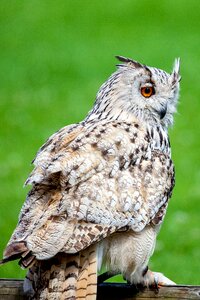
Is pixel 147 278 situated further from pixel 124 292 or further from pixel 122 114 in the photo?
pixel 122 114

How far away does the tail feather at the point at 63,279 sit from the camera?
19.7ft

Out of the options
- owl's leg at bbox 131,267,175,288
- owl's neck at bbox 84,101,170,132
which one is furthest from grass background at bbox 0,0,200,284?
owl's leg at bbox 131,267,175,288

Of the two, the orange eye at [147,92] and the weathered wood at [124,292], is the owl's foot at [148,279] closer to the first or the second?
the weathered wood at [124,292]

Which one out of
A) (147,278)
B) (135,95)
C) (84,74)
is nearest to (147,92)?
(135,95)

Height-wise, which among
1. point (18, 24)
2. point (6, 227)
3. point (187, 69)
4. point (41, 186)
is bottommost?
point (41, 186)

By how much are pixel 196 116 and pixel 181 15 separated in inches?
313

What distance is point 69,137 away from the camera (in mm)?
6723

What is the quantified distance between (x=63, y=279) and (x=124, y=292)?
13.1 inches

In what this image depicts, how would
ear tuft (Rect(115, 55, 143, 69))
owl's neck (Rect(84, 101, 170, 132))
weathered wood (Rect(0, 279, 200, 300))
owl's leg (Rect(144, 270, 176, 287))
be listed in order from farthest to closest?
ear tuft (Rect(115, 55, 143, 69)) → owl's neck (Rect(84, 101, 170, 132)) → owl's leg (Rect(144, 270, 176, 287)) → weathered wood (Rect(0, 279, 200, 300))

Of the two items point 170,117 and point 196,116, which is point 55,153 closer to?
point 170,117

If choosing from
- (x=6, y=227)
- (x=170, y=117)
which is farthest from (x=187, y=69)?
(x=170, y=117)

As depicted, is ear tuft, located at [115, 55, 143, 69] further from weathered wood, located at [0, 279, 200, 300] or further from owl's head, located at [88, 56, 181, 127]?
weathered wood, located at [0, 279, 200, 300]

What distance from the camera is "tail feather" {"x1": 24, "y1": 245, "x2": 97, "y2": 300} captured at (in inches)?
236

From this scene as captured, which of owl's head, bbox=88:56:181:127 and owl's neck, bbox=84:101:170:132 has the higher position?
owl's head, bbox=88:56:181:127
